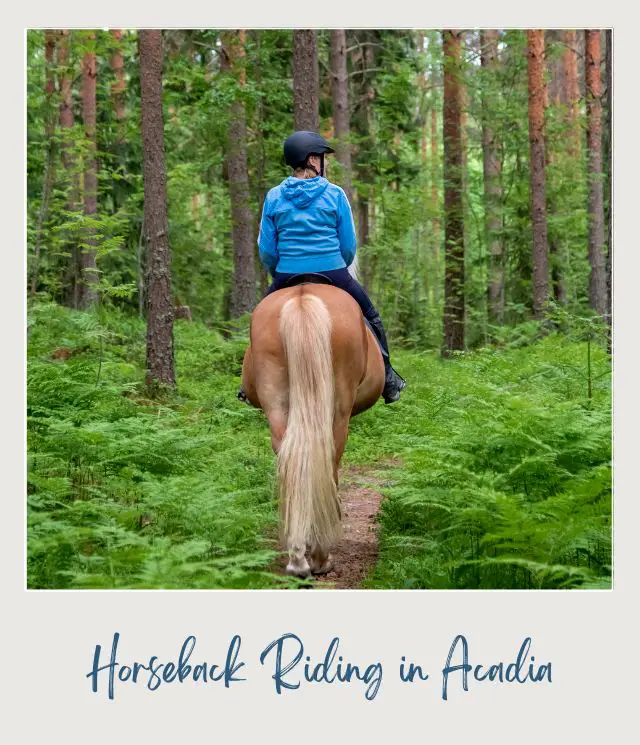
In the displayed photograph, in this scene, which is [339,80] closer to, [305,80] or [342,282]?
[305,80]

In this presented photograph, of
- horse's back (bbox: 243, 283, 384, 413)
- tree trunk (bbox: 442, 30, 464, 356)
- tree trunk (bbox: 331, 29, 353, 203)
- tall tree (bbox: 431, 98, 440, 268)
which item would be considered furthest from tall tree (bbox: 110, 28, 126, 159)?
horse's back (bbox: 243, 283, 384, 413)

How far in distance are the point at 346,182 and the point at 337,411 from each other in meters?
12.5

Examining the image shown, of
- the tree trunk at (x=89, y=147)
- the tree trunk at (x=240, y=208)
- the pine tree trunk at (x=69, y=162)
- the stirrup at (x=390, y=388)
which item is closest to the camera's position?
the stirrup at (x=390, y=388)

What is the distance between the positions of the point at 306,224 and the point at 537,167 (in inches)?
572

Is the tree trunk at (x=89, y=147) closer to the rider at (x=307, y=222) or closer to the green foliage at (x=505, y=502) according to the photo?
the green foliage at (x=505, y=502)

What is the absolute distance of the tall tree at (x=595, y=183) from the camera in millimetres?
20031

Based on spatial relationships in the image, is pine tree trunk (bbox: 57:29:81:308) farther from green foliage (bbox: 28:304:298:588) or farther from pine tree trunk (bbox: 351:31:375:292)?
green foliage (bbox: 28:304:298:588)

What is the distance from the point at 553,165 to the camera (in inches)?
974

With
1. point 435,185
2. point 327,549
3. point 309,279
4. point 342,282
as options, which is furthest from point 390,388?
point 435,185

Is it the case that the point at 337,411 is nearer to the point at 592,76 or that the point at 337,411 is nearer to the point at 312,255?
the point at 312,255

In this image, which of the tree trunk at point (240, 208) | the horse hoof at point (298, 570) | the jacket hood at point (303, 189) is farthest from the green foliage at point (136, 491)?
the tree trunk at point (240, 208)

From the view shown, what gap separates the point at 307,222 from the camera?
6684 mm

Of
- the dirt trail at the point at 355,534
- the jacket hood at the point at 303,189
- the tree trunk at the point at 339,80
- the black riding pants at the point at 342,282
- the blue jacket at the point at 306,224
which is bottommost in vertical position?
the dirt trail at the point at 355,534

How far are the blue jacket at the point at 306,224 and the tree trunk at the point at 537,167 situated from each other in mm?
13606
